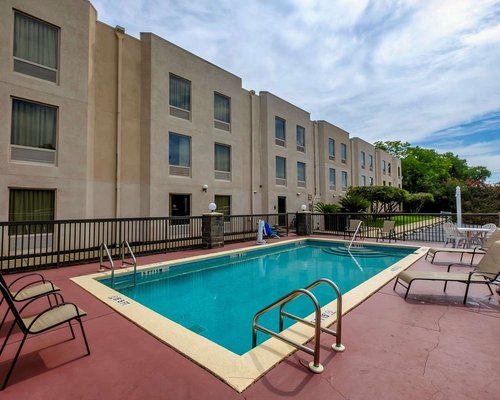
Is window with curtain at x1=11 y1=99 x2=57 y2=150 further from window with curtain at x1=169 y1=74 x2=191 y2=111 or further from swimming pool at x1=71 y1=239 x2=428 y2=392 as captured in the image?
swimming pool at x1=71 y1=239 x2=428 y2=392

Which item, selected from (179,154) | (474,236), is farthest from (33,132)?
(474,236)

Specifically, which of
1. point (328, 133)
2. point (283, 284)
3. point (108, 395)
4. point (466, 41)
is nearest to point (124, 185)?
point (283, 284)

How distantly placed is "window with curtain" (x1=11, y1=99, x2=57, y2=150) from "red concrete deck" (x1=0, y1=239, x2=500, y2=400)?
8248mm

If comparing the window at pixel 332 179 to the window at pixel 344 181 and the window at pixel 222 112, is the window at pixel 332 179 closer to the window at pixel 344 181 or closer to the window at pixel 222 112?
the window at pixel 344 181

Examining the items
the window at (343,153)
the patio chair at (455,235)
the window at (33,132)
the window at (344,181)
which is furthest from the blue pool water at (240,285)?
the window at (343,153)

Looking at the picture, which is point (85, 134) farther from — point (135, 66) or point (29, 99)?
point (135, 66)

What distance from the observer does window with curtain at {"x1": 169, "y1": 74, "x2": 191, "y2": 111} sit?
13281mm

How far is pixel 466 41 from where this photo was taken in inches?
348

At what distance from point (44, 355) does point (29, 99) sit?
383 inches

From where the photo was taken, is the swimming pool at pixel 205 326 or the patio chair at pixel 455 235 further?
the patio chair at pixel 455 235

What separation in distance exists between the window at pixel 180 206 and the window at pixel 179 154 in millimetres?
1173

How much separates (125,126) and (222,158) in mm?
5620

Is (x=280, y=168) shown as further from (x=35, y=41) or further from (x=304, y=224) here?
(x=35, y=41)

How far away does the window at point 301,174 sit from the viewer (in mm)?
21125
